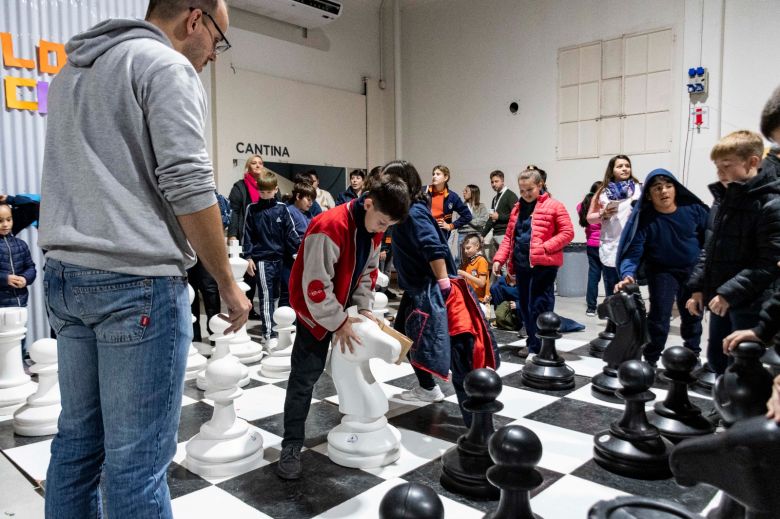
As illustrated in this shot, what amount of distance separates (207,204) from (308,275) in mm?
840

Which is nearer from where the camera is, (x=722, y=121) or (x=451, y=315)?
Result: (x=451, y=315)

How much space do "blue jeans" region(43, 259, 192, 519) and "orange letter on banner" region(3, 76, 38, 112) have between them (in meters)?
3.08

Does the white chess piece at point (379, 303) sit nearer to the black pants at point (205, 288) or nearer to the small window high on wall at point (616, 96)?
the black pants at point (205, 288)

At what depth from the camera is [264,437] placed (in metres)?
2.37

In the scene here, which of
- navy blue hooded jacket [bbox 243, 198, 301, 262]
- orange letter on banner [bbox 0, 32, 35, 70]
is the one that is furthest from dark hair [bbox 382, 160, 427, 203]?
orange letter on banner [bbox 0, 32, 35, 70]

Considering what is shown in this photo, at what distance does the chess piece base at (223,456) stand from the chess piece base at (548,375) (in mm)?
1459

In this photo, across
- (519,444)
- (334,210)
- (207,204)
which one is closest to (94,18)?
(334,210)

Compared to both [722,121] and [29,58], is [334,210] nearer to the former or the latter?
[29,58]

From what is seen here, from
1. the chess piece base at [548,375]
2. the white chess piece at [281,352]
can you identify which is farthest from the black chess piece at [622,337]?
the white chess piece at [281,352]

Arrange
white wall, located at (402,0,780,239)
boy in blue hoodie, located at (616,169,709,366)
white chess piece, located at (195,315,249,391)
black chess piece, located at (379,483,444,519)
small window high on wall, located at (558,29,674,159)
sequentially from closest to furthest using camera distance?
black chess piece, located at (379,483,444,519) < white chess piece, located at (195,315,249,391) < boy in blue hoodie, located at (616,169,709,366) < white wall, located at (402,0,780,239) < small window high on wall, located at (558,29,674,159)

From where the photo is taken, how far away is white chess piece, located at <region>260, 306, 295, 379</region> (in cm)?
322

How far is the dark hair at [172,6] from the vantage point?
1.20 metres

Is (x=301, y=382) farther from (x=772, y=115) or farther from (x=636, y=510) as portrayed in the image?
(x=772, y=115)

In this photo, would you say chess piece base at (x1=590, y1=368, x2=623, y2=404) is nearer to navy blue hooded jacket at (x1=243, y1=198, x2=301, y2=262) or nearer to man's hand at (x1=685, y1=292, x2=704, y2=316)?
man's hand at (x1=685, y1=292, x2=704, y2=316)
